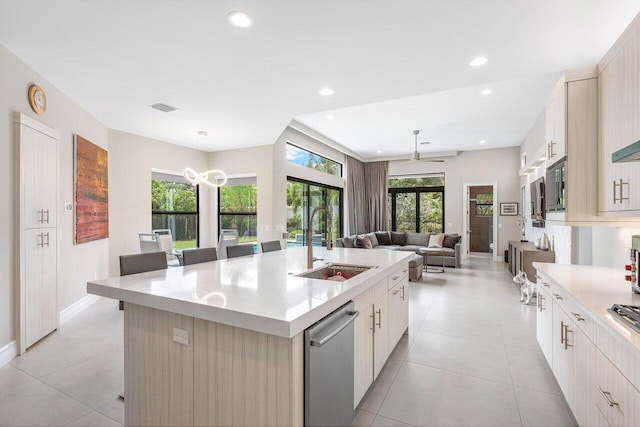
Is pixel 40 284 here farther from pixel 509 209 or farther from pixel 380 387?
pixel 509 209

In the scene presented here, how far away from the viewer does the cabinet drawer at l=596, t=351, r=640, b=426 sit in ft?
3.87

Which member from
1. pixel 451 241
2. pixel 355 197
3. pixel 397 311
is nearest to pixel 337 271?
pixel 397 311

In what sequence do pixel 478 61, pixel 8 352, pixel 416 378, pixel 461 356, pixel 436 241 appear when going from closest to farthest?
pixel 416 378
pixel 8 352
pixel 461 356
pixel 478 61
pixel 436 241

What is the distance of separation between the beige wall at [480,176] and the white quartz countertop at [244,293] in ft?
24.5

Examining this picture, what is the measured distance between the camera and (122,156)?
5168mm

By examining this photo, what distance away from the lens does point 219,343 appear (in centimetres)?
142

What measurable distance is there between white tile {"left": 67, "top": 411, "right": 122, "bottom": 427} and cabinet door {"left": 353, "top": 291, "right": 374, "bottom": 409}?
1474 mm

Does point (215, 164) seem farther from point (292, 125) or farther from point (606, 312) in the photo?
point (606, 312)

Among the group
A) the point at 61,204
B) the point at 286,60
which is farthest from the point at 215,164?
the point at 286,60

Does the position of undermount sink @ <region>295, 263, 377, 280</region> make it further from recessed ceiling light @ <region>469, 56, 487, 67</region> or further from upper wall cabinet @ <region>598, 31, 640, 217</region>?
recessed ceiling light @ <region>469, 56, 487, 67</region>

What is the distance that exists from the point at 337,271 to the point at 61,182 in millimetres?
3533

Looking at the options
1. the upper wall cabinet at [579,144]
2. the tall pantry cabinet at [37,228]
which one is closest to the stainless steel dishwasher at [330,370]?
the upper wall cabinet at [579,144]

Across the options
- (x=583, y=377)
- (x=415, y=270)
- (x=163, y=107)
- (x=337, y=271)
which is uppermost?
(x=163, y=107)

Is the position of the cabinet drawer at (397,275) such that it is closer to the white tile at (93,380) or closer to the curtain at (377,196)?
the white tile at (93,380)
